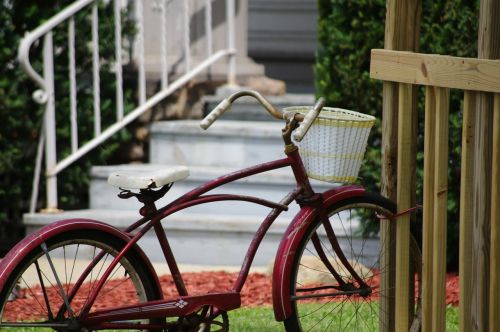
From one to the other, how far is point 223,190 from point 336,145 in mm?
3194

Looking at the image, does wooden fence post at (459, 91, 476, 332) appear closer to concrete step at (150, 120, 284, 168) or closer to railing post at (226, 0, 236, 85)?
concrete step at (150, 120, 284, 168)

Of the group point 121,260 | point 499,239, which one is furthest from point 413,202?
point 121,260

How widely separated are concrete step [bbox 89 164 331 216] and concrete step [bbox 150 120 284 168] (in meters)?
0.18

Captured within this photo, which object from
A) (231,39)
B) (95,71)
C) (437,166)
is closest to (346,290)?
(437,166)

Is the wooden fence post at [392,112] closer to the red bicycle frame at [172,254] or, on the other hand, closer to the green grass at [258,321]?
the red bicycle frame at [172,254]

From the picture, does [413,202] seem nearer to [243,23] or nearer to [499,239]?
[499,239]

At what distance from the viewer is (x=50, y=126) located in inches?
282

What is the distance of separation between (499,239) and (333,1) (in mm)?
3254

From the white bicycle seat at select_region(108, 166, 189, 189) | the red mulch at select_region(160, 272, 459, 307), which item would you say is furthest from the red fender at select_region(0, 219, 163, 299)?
the red mulch at select_region(160, 272, 459, 307)

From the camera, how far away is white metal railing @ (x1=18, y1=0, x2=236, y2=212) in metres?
7.09

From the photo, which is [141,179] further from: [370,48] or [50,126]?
[50,126]

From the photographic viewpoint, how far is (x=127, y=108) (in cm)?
788

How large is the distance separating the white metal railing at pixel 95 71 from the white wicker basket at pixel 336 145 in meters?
3.09

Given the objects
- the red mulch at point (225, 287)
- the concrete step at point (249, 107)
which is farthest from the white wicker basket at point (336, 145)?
the concrete step at point (249, 107)
